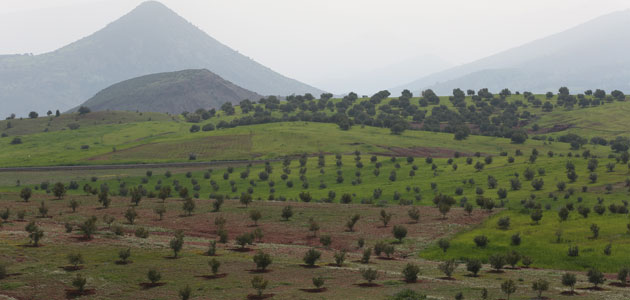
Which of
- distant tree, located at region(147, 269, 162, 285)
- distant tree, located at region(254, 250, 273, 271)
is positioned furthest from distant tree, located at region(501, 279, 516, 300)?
distant tree, located at region(147, 269, 162, 285)

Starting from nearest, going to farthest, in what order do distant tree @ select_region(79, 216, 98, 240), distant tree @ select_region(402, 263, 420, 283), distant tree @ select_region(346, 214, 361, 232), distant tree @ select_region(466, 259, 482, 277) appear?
distant tree @ select_region(402, 263, 420, 283) < distant tree @ select_region(466, 259, 482, 277) < distant tree @ select_region(79, 216, 98, 240) < distant tree @ select_region(346, 214, 361, 232)

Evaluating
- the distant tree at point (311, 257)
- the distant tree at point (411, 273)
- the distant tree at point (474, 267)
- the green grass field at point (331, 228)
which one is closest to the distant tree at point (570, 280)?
the green grass field at point (331, 228)

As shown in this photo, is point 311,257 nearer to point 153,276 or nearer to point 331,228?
point 153,276

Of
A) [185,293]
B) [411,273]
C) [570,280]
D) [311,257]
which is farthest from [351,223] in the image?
[185,293]

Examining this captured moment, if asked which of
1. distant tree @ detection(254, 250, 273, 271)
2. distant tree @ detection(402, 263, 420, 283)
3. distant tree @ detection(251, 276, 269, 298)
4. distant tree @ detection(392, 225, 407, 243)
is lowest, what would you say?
distant tree @ detection(392, 225, 407, 243)

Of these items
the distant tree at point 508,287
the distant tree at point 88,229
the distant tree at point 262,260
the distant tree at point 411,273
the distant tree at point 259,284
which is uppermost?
the distant tree at point 88,229

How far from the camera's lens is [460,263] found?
62719 mm

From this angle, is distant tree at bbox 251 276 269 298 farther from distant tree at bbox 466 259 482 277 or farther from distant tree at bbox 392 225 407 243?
distant tree at bbox 392 225 407 243

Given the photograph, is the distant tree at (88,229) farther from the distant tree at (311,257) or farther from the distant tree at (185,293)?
the distant tree at (185,293)

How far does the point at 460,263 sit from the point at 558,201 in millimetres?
56744

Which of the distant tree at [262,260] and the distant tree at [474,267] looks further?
the distant tree at [474,267]

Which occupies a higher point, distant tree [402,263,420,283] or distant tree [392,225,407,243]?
distant tree [402,263,420,283]

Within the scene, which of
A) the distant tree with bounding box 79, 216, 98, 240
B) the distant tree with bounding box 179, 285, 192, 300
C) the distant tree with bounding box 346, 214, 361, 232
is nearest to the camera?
the distant tree with bounding box 179, 285, 192, 300

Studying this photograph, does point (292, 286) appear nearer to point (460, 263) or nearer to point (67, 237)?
point (460, 263)
